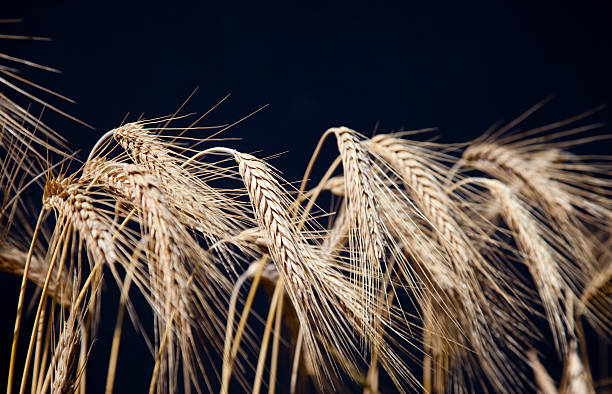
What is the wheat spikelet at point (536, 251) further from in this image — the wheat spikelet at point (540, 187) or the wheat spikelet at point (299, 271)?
the wheat spikelet at point (299, 271)

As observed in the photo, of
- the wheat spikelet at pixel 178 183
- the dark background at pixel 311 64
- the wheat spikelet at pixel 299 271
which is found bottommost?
the wheat spikelet at pixel 299 271

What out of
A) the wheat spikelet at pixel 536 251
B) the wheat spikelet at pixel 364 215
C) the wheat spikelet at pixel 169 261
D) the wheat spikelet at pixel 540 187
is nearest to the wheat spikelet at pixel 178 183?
the wheat spikelet at pixel 169 261

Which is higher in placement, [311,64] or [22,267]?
[311,64]

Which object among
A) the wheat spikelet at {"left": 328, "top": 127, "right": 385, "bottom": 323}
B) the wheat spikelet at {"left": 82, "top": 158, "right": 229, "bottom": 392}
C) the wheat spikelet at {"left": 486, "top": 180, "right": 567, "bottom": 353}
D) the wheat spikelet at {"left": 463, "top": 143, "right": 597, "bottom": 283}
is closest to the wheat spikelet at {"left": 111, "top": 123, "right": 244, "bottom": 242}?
the wheat spikelet at {"left": 82, "top": 158, "right": 229, "bottom": 392}

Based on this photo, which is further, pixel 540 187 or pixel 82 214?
pixel 540 187

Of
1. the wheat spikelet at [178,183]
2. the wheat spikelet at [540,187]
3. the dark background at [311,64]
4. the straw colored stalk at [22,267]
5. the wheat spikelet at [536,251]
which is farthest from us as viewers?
the dark background at [311,64]

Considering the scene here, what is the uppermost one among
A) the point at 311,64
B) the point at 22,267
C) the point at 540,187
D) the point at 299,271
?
the point at 311,64

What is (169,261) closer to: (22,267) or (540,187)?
(22,267)

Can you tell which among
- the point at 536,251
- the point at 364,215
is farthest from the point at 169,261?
the point at 536,251

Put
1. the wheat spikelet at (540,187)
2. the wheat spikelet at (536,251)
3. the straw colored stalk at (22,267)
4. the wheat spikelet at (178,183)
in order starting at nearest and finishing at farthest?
the wheat spikelet at (178,183) < the straw colored stalk at (22,267) < the wheat spikelet at (536,251) < the wheat spikelet at (540,187)
